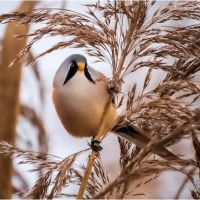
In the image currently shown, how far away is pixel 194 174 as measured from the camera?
152cm

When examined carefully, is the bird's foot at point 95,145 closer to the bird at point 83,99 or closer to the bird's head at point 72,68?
the bird at point 83,99

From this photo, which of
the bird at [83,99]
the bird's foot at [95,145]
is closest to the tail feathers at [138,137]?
the bird at [83,99]

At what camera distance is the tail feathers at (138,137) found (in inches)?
59.8

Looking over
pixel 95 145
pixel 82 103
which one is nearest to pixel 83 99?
pixel 82 103

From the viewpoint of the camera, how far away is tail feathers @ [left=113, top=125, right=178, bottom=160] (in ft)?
4.98

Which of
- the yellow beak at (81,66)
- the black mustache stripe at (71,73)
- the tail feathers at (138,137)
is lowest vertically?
the tail feathers at (138,137)

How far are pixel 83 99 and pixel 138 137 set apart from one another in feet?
0.67

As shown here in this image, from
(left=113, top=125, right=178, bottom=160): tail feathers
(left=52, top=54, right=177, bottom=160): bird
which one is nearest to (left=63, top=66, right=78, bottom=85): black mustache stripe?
(left=52, top=54, right=177, bottom=160): bird

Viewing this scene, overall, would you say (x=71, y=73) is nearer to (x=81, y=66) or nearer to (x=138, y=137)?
(x=81, y=66)

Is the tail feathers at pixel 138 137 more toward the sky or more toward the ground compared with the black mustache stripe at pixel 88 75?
more toward the ground

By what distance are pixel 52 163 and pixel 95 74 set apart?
32cm

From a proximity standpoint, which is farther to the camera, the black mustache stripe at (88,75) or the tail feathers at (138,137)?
the black mustache stripe at (88,75)

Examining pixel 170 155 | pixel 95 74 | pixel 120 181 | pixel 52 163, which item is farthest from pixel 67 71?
pixel 120 181

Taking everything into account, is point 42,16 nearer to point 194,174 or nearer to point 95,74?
point 95,74
